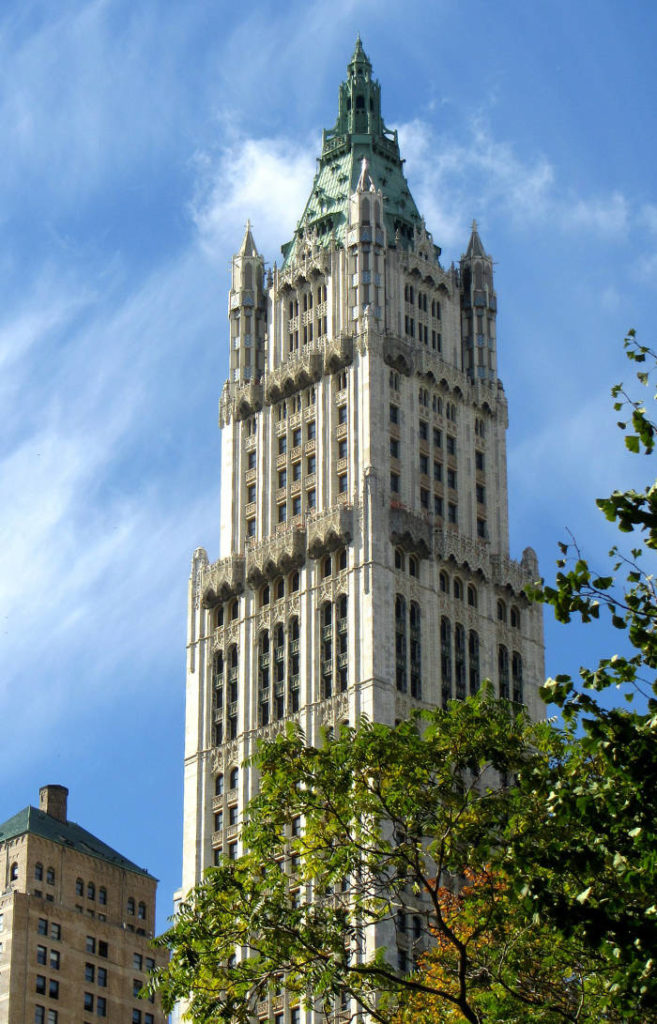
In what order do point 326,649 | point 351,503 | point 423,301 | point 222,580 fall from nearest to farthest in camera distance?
point 326,649
point 351,503
point 222,580
point 423,301

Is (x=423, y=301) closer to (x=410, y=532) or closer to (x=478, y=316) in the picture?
(x=478, y=316)

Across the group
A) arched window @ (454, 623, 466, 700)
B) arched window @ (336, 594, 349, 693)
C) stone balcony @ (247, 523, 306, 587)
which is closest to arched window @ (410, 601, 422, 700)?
arched window @ (454, 623, 466, 700)

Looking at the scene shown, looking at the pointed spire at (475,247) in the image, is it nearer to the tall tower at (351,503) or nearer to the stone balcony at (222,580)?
the tall tower at (351,503)

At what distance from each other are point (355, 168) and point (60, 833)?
172ft

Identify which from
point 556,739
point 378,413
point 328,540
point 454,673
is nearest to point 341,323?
point 378,413

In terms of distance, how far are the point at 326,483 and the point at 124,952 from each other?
1746 inches

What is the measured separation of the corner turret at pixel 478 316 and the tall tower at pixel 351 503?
0.48 ft

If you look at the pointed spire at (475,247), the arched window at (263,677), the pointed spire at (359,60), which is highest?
the pointed spire at (359,60)

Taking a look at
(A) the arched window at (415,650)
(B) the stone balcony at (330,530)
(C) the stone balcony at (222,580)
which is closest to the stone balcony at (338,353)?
(B) the stone balcony at (330,530)

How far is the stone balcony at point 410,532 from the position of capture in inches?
4648

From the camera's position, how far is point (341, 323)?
127 m

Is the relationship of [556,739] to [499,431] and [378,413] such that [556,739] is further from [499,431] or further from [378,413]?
[499,431]

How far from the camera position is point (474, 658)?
120312 mm

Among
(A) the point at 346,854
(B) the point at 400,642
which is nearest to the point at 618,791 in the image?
(A) the point at 346,854
